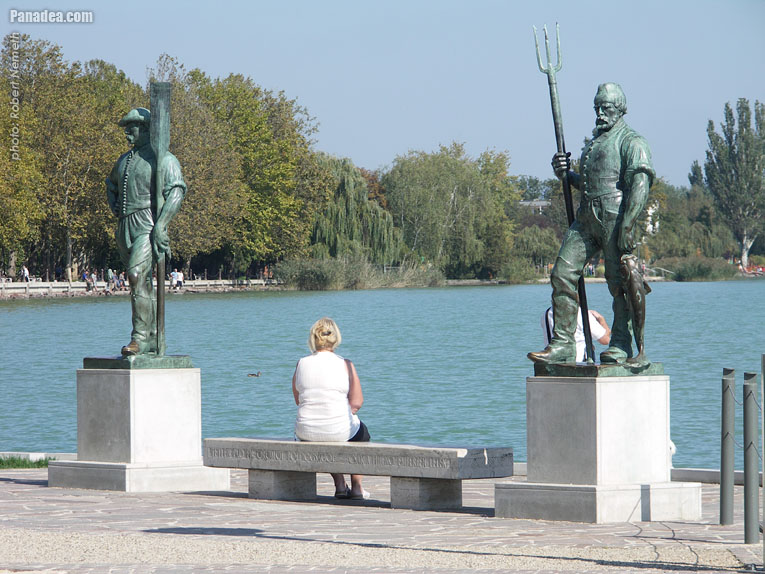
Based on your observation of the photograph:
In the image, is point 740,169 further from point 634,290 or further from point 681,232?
point 634,290

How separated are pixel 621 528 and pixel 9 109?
5456 centimetres

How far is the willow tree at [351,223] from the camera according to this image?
8488cm

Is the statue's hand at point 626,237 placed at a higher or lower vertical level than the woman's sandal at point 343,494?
higher

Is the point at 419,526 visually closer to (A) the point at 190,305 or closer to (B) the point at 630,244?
(B) the point at 630,244

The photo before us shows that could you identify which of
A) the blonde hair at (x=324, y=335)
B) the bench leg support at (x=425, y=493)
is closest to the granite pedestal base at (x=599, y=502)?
the bench leg support at (x=425, y=493)

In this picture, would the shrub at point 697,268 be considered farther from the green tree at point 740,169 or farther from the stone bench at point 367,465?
the stone bench at point 367,465

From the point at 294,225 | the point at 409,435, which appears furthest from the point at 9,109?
the point at 409,435

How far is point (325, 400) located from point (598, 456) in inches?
85.8

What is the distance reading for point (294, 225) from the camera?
3278 inches

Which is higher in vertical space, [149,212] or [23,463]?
[149,212]

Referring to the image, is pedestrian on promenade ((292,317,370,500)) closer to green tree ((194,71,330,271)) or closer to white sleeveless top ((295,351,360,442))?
white sleeveless top ((295,351,360,442))

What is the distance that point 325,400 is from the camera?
999 centimetres

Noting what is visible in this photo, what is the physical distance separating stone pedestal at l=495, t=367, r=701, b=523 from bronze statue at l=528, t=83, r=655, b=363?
11.5 inches

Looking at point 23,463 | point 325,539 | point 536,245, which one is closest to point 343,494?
point 325,539
